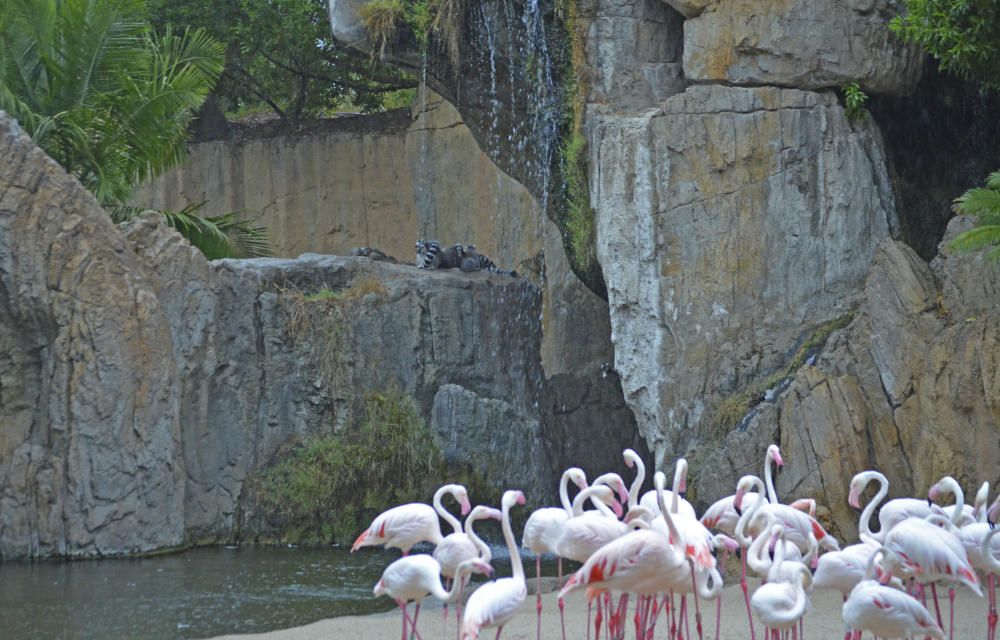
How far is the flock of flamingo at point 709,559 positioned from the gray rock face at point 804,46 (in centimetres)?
465

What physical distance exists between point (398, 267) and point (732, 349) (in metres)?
4.04

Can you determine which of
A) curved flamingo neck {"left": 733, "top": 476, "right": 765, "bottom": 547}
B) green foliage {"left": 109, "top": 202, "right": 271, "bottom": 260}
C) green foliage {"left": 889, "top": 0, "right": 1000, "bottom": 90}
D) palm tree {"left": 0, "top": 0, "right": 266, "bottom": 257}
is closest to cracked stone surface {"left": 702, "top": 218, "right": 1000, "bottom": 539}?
green foliage {"left": 889, "top": 0, "right": 1000, "bottom": 90}

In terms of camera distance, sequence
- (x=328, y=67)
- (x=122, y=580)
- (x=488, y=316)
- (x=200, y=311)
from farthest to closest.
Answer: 1. (x=328, y=67)
2. (x=488, y=316)
3. (x=200, y=311)
4. (x=122, y=580)

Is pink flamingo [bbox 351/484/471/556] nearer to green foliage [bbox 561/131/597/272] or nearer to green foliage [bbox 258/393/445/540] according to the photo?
green foliage [bbox 561/131/597/272]

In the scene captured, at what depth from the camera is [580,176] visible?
1306 cm

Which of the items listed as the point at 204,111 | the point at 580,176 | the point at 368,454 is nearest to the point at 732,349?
the point at 580,176

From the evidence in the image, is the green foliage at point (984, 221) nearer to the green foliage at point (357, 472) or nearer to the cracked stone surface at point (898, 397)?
the cracked stone surface at point (898, 397)

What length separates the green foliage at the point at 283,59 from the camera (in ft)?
63.4

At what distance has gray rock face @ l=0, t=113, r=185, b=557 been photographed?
12.1 m

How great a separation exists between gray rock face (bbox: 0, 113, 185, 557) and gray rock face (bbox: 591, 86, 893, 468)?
488 cm

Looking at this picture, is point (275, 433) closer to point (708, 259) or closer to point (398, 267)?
point (398, 267)

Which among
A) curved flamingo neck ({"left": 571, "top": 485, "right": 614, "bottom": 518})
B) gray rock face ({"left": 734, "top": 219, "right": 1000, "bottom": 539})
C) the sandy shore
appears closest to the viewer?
curved flamingo neck ({"left": 571, "top": 485, "right": 614, "bottom": 518})

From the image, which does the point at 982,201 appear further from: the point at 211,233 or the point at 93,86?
the point at 93,86

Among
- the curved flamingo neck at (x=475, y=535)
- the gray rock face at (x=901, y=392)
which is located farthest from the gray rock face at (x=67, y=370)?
the gray rock face at (x=901, y=392)
